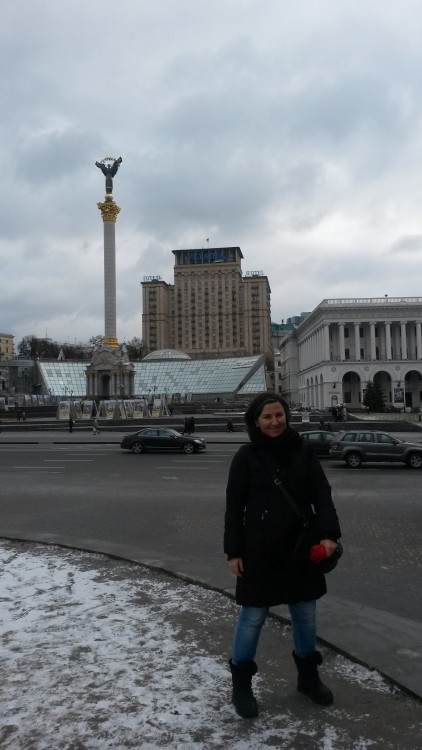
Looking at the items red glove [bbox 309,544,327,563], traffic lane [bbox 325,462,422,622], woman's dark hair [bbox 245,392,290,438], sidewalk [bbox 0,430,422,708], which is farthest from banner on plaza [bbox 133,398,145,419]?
red glove [bbox 309,544,327,563]

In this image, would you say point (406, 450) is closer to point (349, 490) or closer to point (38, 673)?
point (349, 490)

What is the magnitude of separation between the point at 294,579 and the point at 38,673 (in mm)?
1918

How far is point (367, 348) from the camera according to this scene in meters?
96.6

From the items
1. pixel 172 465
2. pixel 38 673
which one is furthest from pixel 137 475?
pixel 38 673

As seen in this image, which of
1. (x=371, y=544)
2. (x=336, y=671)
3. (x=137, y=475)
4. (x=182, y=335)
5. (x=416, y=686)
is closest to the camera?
(x=416, y=686)

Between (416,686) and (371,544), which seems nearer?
(416,686)

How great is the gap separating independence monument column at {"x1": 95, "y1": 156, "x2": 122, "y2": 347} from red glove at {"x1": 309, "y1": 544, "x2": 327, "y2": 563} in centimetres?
6834

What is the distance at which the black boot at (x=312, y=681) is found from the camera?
3.63 meters

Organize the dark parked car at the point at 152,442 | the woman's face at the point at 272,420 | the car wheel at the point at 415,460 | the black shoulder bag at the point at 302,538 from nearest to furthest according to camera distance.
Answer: the black shoulder bag at the point at 302,538, the woman's face at the point at 272,420, the car wheel at the point at 415,460, the dark parked car at the point at 152,442

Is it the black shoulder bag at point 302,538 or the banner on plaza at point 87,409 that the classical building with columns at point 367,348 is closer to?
the banner on plaza at point 87,409

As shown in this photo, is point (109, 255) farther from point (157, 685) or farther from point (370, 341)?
point (157, 685)

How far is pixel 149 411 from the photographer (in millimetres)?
51219

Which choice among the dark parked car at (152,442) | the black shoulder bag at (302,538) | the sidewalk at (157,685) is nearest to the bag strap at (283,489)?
the black shoulder bag at (302,538)

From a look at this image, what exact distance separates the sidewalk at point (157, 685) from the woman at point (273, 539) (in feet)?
0.71
